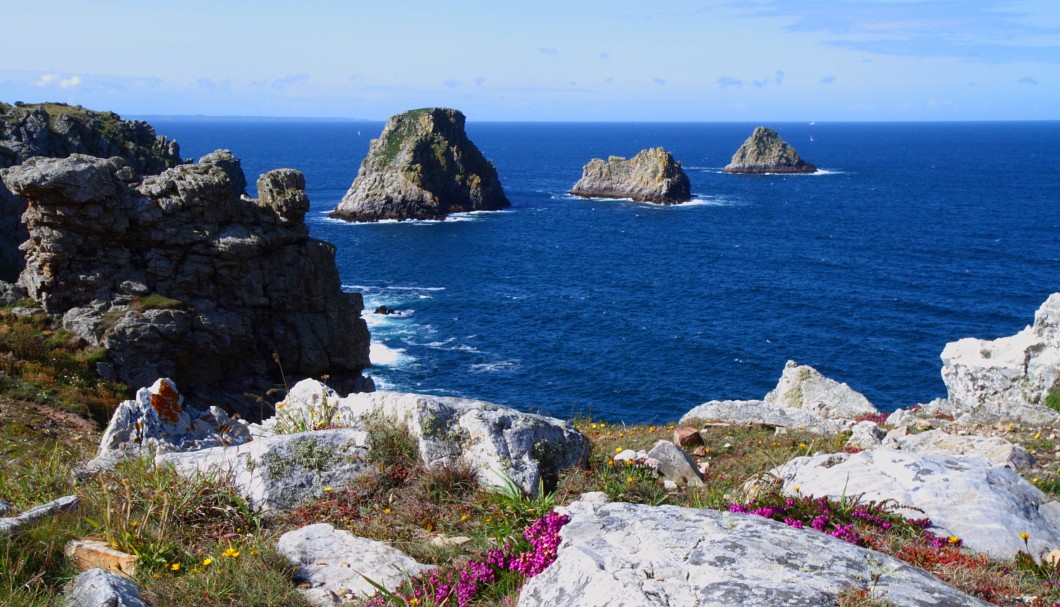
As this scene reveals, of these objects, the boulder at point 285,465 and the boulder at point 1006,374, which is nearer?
the boulder at point 285,465

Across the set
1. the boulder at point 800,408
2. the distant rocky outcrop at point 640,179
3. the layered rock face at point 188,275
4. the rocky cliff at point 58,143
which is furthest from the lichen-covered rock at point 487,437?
the distant rocky outcrop at point 640,179

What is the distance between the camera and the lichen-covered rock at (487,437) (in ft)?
31.2

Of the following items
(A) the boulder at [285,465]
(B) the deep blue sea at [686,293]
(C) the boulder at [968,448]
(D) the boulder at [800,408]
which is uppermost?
(A) the boulder at [285,465]

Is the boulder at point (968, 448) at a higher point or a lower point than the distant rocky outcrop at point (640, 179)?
lower

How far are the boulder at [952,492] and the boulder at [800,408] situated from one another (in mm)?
7732

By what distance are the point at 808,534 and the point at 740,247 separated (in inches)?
4205

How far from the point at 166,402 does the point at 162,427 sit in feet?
2.12

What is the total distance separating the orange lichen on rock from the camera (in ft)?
45.0

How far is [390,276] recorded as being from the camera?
3725 inches

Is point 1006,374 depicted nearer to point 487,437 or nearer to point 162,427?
point 487,437

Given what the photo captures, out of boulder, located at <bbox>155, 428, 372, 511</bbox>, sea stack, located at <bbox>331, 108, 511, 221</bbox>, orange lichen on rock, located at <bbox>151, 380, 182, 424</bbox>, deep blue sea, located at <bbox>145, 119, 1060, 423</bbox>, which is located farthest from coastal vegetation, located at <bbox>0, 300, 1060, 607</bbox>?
sea stack, located at <bbox>331, 108, 511, 221</bbox>

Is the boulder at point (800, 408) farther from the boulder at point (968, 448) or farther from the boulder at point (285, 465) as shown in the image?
the boulder at point (285, 465)

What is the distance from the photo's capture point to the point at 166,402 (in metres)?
13.9

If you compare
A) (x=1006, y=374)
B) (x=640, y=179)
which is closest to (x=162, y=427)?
(x=1006, y=374)
